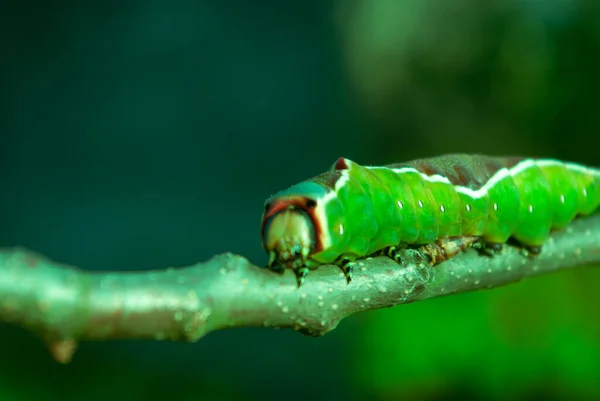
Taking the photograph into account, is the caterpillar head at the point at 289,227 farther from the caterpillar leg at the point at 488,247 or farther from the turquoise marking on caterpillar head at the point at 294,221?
the caterpillar leg at the point at 488,247

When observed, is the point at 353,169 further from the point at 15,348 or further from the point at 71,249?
the point at 71,249

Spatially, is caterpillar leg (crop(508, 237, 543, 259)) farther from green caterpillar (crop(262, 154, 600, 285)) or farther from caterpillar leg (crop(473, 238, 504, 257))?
caterpillar leg (crop(473, 238, 504, 257))

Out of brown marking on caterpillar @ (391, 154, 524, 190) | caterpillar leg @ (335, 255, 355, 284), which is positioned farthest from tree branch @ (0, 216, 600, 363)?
brown marking on caterpillar @ (391, 154, 524, 190)

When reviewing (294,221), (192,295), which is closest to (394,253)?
(294,221)

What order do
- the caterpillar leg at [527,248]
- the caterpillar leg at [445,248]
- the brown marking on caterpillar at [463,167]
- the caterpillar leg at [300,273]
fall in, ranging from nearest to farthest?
the caterpillar leg at [300,273] → the caterpillar leg at [445,248] → the brown marking on caterpillar at [463,167] → the caterpillar leg at [527,248]

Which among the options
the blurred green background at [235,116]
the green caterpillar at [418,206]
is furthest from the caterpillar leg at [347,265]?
→ the blurred green background at [235,116]

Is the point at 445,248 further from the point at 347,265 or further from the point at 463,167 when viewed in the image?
the point at 347,265

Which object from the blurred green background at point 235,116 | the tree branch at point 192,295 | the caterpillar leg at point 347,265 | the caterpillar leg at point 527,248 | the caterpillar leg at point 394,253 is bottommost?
the tree branch at point 192,295
